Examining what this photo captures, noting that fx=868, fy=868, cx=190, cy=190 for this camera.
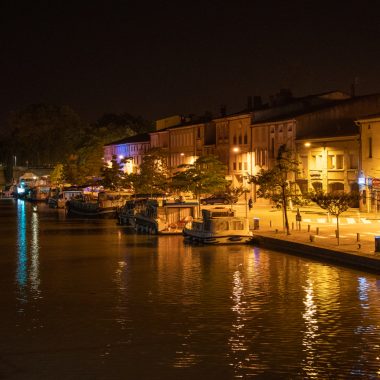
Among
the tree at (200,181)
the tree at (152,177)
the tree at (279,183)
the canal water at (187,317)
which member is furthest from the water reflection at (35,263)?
the tree at (152,177)

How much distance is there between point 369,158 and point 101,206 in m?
31.3

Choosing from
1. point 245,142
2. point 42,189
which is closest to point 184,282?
point 245,142

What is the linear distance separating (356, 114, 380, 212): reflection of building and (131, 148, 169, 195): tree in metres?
30.3

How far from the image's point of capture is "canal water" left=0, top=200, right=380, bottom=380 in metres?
21.2

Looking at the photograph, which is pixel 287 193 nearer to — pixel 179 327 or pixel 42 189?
pixel 179 327

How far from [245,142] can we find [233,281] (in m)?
64.6

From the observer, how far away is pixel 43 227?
7362 cm

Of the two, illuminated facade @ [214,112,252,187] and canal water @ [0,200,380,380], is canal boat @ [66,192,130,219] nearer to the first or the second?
illuminated facade @ [214,112,252,187]

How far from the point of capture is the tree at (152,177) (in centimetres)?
10162

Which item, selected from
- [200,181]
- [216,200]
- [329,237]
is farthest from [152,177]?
[329,237]

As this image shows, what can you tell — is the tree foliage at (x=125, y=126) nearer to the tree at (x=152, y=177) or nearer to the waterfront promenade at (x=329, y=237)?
the tree at (x=152, y=177)

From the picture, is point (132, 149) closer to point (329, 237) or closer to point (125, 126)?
point (125, 126)

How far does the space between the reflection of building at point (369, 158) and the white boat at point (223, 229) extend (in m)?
20.0

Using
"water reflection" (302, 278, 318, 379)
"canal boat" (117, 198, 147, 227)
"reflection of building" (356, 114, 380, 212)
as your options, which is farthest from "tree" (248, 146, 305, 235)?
"water reflection" (302, 278, 318, 379)
